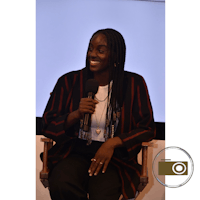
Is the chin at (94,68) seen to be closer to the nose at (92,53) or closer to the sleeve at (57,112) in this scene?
the nose at (92,53)

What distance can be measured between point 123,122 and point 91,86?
293 millimetres

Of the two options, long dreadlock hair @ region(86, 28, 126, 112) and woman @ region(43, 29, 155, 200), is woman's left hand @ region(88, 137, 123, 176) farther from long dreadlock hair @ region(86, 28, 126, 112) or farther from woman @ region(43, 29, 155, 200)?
long dreadlock hair @ region(86, 28, 126, 112)

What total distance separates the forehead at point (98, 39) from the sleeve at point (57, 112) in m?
0.28

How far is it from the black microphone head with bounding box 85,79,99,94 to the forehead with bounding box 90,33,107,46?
0.23 meters

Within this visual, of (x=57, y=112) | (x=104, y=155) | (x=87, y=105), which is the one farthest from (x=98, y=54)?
(x=104, y=155)

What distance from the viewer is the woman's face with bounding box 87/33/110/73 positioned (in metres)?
1.49
